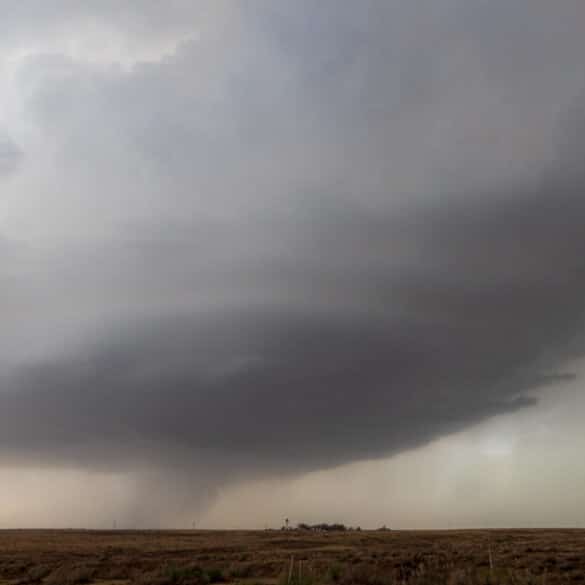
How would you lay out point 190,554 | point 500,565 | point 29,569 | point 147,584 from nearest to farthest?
point 147,584 → point 500,565 → point 29,569 → point 190,554

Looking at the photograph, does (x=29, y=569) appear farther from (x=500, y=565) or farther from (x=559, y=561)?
(x=559, y=561)

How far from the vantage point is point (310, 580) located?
37.0 meters

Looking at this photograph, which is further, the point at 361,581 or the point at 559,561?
the point at 559,561

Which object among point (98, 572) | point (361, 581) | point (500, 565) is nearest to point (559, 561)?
point (500, 565)

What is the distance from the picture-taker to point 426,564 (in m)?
50.4

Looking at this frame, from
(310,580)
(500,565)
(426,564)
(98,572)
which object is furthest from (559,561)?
(98,572)

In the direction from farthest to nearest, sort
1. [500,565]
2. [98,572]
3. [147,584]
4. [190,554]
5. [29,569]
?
[190,554], [29,569], [98,572], [500,565], [147,584]

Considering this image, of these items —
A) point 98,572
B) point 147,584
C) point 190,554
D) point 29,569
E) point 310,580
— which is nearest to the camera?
point 310,580

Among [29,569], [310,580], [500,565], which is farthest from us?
[29,569]

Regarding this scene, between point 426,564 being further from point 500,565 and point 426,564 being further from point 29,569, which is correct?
point 29,569

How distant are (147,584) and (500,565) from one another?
24.5 metres

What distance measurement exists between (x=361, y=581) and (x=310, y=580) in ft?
11.1

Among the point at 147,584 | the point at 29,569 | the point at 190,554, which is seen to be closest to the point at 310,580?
the point at 147,584

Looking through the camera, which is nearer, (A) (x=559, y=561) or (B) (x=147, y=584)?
(B) (x=147, y=584)
